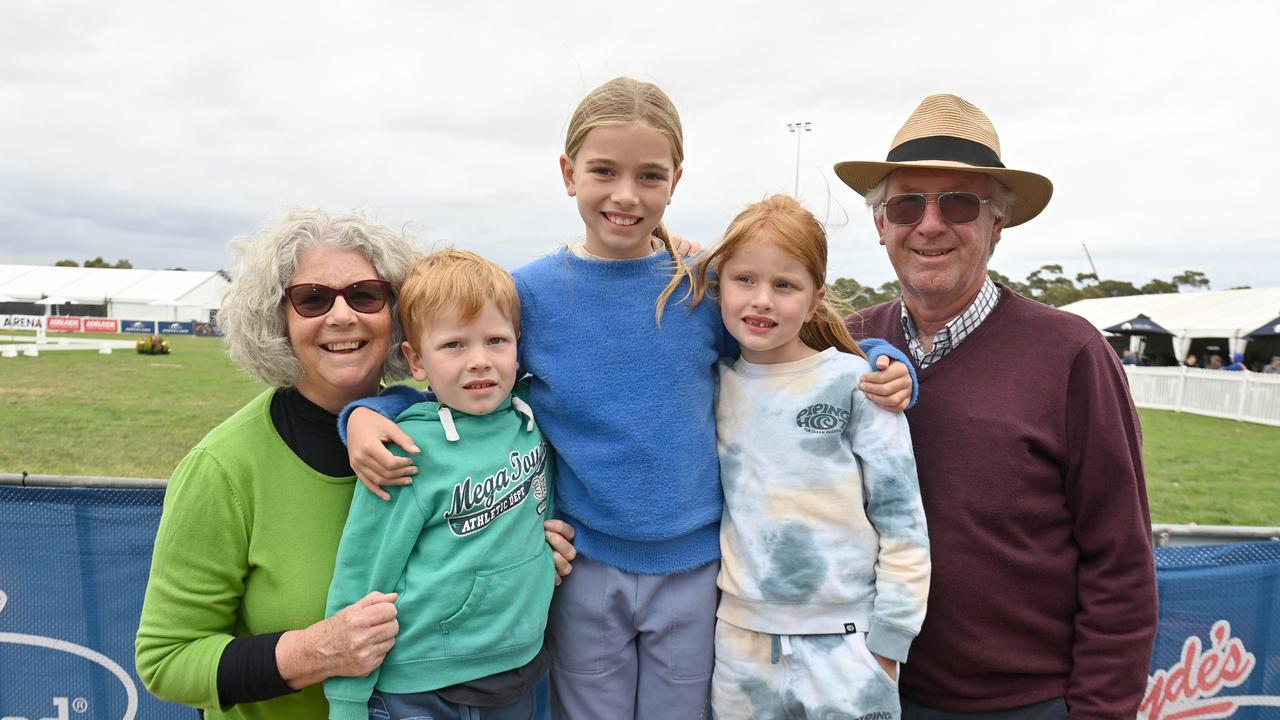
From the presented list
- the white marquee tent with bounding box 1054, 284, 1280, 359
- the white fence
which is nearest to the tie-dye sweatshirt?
the white fence

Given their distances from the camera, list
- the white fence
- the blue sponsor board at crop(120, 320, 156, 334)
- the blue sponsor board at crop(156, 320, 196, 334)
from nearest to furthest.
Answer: the white fence → the blue sponsor board at crop(120, 320, 156, 334) → the blue sponsor board at crop(156, 320, 196, 334)

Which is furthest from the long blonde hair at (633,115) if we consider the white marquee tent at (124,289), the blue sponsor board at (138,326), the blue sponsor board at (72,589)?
the white marquee tent at (124,289)

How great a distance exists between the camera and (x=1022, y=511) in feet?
7.41

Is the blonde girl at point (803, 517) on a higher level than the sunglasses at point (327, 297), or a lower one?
lower

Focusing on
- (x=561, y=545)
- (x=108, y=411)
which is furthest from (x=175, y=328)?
(x=561, y=545)

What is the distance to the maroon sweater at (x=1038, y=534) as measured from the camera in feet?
7.21

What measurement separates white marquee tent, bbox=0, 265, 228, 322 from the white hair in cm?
6114

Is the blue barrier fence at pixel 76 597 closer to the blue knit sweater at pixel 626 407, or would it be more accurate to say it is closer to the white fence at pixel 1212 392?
the blue knit sweater at pixel 626 407

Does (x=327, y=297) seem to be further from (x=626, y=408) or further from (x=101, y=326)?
(x=101, y=326)

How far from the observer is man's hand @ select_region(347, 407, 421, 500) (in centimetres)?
192

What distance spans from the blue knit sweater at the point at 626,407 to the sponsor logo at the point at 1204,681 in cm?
193

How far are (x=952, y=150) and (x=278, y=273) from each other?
2122 mm

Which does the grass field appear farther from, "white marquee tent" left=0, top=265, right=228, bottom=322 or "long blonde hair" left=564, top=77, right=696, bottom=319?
"white marquee tent" left=0, top=265, right=228, bottom=322

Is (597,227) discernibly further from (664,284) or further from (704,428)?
(704,428)
